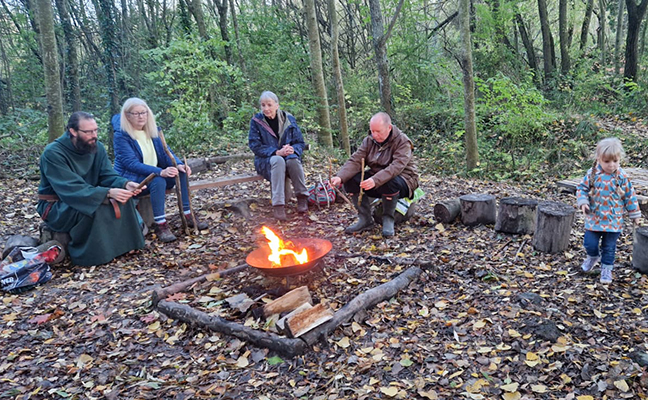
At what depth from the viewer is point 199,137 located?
9.57m

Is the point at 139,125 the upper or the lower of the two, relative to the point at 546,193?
upper

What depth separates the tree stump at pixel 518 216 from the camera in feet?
15.8

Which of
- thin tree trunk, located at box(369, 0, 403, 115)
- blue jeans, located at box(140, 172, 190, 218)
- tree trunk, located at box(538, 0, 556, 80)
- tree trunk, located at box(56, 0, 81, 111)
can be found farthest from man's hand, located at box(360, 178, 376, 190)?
tree trunk, located at box(538, 0, 556, 80)

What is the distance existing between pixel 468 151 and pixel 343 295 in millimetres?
5764

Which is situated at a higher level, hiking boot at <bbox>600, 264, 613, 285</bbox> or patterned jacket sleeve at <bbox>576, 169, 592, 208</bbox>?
patterned jacket sleeve at <bbox>576, 169, 592, 208</bbox>

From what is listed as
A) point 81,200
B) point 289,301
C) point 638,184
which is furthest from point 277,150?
point 638,184

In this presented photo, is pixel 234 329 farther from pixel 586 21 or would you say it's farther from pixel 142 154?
pixel 586 21

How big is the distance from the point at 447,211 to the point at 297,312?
113 inches

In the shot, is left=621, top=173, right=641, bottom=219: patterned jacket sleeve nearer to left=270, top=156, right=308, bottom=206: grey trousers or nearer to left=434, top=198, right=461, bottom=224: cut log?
left=434, top=198, right=461, bottom=224: cut log

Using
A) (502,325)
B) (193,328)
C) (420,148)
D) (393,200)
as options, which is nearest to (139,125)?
(193,328)

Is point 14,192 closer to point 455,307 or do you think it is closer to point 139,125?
point 139,125

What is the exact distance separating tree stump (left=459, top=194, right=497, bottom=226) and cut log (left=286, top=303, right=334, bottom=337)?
2.71m

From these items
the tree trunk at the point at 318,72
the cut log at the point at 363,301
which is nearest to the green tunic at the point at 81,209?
the cut log at the point at 363,301

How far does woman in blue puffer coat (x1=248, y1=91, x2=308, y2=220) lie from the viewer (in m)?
5.61
